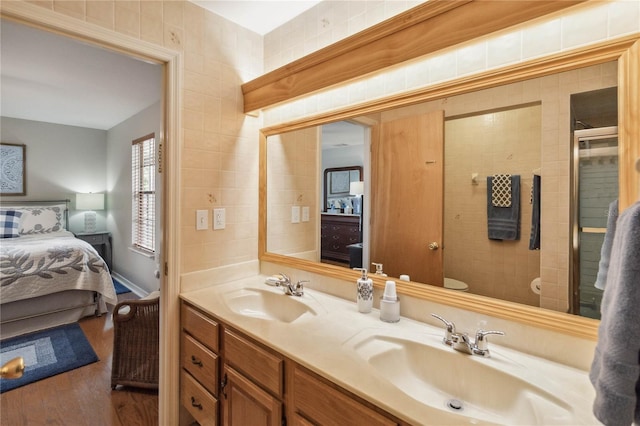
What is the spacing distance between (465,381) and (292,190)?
138cm

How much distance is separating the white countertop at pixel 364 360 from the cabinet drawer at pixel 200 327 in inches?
2.2

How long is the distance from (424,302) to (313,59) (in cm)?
123

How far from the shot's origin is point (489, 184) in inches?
46.0

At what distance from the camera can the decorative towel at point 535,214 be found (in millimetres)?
1065

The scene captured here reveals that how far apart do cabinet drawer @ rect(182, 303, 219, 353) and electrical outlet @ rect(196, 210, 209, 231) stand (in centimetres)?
43

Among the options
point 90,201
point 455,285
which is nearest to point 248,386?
point 455,285

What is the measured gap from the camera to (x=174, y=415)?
1727 mm

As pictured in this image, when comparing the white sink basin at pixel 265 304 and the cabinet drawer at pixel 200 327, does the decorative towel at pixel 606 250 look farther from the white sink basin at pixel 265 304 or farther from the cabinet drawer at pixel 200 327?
the cabinet drawer at pixel 200 327

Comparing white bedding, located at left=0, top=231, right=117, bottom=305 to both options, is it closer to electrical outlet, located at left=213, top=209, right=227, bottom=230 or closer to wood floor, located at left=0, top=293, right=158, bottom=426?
wood floor, located at left=0, top=293, right=158, bottom=426

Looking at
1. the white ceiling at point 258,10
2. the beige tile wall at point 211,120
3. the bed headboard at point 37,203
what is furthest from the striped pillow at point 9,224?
the white ceiling at point 258,10

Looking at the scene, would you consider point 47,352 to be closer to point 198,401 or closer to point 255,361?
point 198,401

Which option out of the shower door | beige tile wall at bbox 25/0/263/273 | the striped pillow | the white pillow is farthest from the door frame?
the white pillow

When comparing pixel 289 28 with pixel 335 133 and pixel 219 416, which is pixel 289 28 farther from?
pixel 219 416

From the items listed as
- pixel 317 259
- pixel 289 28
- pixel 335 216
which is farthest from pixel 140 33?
pixel 317 259
